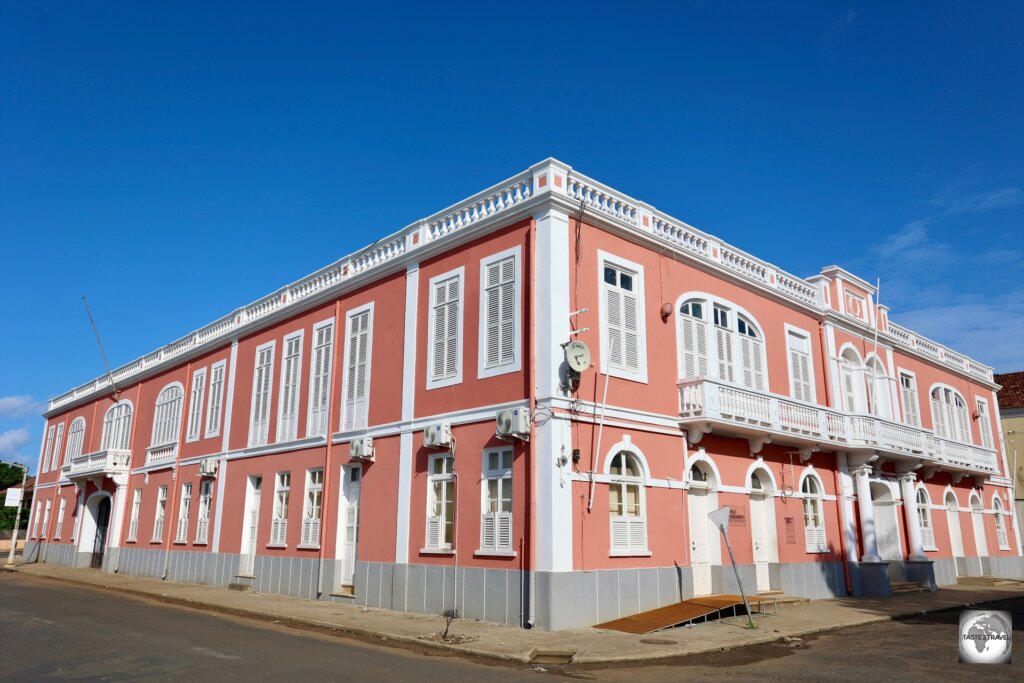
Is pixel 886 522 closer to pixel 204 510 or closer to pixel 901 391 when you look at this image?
pixel 901 391

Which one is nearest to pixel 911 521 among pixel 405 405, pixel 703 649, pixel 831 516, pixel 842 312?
pixel 831 516

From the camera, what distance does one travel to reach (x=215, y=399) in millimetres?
25375

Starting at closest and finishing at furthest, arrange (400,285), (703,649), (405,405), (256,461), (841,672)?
(841,672), (703,649), (405,405), (400,285), (256,461)

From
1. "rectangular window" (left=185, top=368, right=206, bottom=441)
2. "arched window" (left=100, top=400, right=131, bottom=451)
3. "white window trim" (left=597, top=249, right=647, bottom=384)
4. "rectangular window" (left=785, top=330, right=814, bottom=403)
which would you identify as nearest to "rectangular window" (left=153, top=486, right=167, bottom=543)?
"rectangular window" (left=185, top=368, right=206, bottom=441)

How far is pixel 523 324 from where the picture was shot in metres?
14.8

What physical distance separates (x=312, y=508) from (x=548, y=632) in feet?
29.8

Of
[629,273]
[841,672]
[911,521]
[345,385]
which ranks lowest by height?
[841,672]

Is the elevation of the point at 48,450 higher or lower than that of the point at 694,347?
higher

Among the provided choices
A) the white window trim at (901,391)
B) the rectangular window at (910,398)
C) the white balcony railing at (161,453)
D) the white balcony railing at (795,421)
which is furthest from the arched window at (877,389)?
the white balcony railing at (161,453)

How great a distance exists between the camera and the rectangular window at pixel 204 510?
939 inches

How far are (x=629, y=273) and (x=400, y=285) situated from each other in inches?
225

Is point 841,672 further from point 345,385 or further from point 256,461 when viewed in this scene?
point 256,461

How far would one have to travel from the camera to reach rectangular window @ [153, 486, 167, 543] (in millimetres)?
26547

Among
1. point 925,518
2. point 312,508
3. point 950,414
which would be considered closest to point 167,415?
point 312,508
